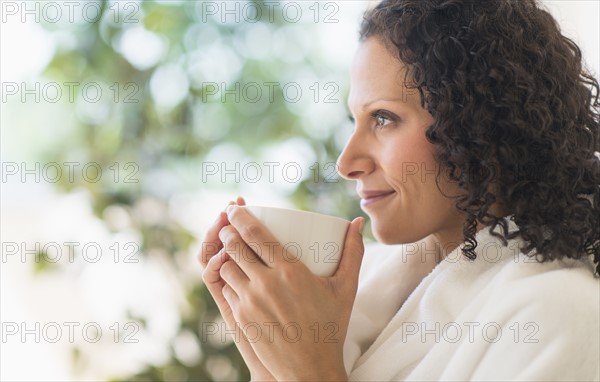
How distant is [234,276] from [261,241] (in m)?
0.08

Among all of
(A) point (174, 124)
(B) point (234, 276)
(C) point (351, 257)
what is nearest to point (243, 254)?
(B) point (234, 276)

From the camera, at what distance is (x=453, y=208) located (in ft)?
3.43

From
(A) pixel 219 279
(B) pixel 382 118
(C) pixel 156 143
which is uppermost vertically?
(B) pixel 382 118

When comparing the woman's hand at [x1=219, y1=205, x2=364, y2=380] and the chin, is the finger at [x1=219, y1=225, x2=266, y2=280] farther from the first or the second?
the chin

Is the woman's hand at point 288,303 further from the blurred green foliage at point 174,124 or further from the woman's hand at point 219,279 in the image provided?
the blurred green foliage at point 174,124

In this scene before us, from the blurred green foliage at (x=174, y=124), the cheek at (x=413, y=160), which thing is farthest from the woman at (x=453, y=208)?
the blurred green foliage at (x=174, y=124)

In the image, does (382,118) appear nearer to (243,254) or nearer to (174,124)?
(243,254)

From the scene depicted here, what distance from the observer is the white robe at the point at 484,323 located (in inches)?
30.6

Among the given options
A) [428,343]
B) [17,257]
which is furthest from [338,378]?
[17,257]

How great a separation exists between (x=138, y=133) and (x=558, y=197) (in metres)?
1.25

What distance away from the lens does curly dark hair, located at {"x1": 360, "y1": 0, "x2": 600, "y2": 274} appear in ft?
3.08

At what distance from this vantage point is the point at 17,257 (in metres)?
2.00

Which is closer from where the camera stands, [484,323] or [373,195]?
[484,323]

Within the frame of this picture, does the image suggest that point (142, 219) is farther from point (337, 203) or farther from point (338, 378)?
point (338, 378)
